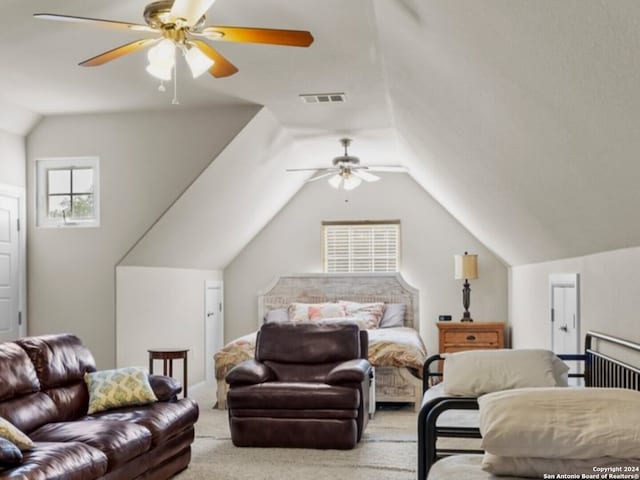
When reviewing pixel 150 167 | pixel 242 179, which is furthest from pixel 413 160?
pixel 150 167

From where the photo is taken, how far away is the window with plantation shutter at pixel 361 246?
8.98 meters

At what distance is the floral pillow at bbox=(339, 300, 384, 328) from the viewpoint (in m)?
8.21

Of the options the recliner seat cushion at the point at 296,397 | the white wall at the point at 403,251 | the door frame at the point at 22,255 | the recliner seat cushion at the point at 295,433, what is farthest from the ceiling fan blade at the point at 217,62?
the white wall at the point at 403,251

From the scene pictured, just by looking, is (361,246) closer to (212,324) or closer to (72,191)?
(212,324)

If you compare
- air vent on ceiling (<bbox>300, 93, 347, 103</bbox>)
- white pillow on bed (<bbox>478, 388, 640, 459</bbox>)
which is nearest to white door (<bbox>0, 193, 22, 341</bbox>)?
air vent on ceiling (<bbox>300, 93, 347, 103</bbox>)

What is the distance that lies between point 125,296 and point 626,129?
5.09m

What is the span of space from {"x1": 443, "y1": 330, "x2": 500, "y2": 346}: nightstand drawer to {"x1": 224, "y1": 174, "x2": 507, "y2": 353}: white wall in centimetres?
61

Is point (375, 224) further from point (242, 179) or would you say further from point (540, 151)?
point (540, 151)

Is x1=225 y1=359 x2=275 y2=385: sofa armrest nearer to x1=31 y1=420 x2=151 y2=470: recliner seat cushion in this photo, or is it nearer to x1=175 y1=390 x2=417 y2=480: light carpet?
x1=175 y1=390 x2=417 y2=480: light carpet

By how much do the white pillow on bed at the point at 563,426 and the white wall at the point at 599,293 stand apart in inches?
41.9

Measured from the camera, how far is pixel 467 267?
8.32m

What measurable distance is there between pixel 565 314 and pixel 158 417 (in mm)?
2792

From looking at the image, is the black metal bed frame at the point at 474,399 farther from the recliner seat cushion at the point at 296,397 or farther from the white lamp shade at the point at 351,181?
the white lamp shade at the point at 351,181

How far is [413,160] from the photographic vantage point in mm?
7156
